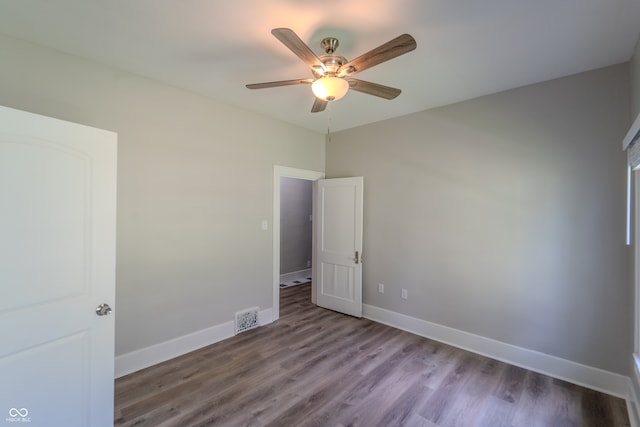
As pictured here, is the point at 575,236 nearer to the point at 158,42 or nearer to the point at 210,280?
the point at 210,280

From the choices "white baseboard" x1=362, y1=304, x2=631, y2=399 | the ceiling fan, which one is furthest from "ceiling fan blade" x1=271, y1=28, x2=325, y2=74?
"white baseboard" x1=362, y1=304, x2=631, y2=399

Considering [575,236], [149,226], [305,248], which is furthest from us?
[305,248]

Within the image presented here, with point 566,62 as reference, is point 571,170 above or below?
below

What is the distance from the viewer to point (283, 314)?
4.04 metres

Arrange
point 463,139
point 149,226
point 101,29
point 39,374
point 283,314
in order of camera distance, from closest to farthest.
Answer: point 39,374 → point 101,29 → point 149,226 → point 463,139 → point 283,314

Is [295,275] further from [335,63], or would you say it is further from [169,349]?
[335,63]

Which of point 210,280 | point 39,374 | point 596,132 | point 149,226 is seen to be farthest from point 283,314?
point 596,132

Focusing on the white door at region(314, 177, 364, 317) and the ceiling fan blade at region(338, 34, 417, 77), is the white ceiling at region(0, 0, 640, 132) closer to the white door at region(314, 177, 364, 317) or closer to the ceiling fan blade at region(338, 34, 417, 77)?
the ceiling fan blade at region(338, 34, 417, 77)

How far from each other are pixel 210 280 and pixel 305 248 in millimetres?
3347

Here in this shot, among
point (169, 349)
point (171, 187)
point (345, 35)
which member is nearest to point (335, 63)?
point (345, 35)

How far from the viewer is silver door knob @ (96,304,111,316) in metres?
1.73

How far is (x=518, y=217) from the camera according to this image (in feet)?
9.09

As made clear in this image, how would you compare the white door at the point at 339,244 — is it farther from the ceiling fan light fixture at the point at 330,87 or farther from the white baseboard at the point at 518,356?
the ceiling fan light fixture at the point at 330,87

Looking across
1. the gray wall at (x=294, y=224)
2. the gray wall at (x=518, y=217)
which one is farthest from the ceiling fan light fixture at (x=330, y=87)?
the gray wall at (x=294, y=224)
